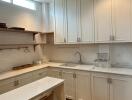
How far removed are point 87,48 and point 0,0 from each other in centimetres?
241

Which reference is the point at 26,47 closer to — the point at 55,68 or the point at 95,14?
the point at 55,68

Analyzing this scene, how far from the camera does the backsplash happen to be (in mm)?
2946

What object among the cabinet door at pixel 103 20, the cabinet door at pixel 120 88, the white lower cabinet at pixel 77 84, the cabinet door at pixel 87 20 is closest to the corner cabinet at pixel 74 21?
the cabinet door at pixel 87 20

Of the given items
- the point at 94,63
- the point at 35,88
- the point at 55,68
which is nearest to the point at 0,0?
the point at 55,68

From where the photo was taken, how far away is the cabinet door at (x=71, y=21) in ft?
10.7

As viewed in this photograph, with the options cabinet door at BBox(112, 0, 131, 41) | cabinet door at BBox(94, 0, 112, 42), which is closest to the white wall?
cabinet door at BBox(94, 0, 112, 42)

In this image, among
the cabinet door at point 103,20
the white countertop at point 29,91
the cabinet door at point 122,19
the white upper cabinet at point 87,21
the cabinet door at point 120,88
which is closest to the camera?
the white countertop at point 29,91

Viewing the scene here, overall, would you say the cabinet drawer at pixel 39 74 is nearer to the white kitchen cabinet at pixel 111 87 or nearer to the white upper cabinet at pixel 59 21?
the white upper cabinet at pixel 59 21

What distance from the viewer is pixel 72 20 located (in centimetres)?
331

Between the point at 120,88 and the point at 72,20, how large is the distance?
1963 millimetres

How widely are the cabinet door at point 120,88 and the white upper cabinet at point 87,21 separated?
107 cm

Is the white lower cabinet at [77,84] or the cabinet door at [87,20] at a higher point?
the cabinet door at [87,20]

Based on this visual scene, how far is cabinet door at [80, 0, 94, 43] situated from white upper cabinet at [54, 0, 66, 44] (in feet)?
1.91

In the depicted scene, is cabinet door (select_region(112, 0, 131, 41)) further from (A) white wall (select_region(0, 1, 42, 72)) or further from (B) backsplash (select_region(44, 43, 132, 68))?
(A) white wall (select_region(0, 1, 42, 72))
